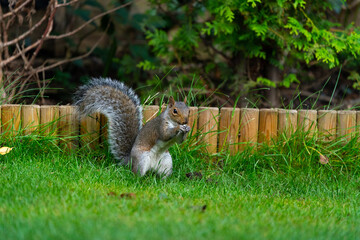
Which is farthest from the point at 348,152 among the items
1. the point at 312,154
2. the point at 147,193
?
the point at 147,193

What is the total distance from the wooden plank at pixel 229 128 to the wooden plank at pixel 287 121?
386mm

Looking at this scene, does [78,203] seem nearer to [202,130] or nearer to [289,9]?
[202,130]

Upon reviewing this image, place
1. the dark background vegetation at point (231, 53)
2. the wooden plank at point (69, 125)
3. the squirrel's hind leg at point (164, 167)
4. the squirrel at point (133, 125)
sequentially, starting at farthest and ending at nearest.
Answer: the dark background vegetation at point (231, 53) → the wooden plank at point (69, 125) → the squirrel's hind leg at point (164, 167) → the squirrel at point (133, 125)

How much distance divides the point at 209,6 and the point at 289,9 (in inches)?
33.9

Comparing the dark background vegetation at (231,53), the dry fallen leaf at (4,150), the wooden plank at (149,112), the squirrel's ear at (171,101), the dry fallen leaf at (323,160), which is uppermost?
the dark background vegetation at (231,53)

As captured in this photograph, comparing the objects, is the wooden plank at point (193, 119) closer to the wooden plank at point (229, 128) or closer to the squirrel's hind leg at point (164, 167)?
the wooden plank at point (229, 128)

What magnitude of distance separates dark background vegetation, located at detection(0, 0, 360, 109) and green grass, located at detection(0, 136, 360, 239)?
24.8 inches

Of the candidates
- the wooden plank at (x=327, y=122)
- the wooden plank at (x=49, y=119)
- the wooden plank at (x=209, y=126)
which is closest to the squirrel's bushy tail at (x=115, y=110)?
the wooden plank at (x=49, y=119)

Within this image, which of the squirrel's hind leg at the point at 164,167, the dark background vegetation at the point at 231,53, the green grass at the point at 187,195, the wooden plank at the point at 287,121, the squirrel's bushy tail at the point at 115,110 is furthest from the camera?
the dark background vegetation at the point at 231,53

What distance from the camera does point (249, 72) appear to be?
595 centimetres

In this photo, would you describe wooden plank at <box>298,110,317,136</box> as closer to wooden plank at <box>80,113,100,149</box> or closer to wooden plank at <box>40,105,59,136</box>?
wooden plank at <box>80,113,100,149</box>

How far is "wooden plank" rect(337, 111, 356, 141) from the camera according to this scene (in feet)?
15.5

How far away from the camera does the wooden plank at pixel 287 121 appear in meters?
4.66

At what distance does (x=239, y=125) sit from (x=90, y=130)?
4.40ft
